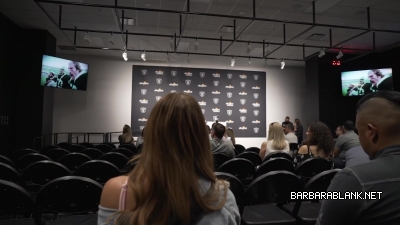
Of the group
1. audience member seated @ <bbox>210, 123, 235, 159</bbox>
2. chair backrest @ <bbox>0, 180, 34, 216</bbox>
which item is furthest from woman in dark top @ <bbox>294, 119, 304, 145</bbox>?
chair backrest @ <bbox>0, 180, 34, 216</bbox>

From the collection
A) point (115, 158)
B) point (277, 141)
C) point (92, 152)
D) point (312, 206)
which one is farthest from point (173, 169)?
point (92, 152)

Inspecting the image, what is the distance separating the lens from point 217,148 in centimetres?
401

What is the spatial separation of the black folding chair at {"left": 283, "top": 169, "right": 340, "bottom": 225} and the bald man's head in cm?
86

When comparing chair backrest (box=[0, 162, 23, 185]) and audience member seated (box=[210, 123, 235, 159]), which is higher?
audience member seated (box=[210, 123, 235, 159])

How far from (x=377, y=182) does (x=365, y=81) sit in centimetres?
965

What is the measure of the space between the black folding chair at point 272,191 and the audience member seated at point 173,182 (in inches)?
Result: 44.9

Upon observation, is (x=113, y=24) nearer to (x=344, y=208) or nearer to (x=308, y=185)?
(x=308, y=185)

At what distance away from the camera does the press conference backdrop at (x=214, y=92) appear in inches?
400

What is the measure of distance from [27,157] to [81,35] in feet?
18.9

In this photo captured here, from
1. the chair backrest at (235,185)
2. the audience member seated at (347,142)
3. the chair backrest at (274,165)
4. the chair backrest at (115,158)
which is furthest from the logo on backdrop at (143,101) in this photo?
the chair backrest at (235,185)

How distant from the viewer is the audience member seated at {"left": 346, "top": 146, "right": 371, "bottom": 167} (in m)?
2.36

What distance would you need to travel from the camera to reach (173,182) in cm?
74

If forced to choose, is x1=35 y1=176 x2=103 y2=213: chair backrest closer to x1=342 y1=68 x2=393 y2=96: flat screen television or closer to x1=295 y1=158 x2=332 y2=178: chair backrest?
x1=295 y1=158 x2=332 y2=178: chair backrest

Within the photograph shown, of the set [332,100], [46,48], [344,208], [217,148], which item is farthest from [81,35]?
[332,100]
